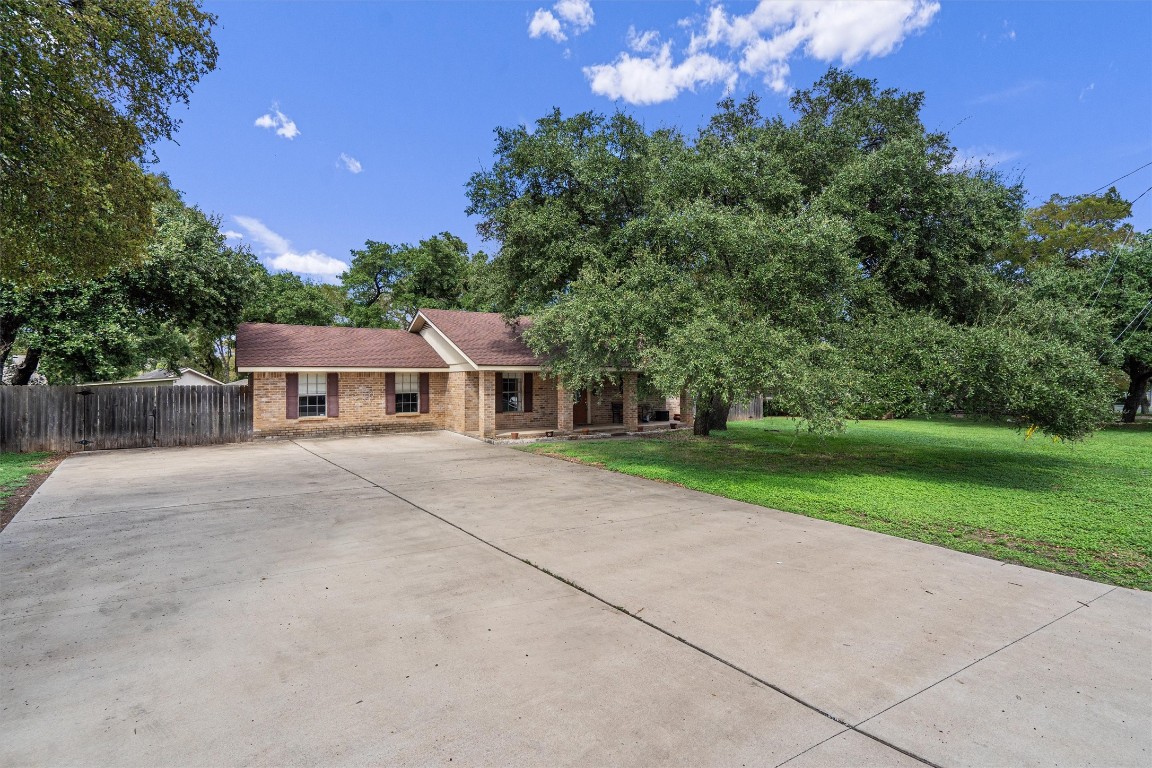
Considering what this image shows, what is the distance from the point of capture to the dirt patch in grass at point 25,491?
7.25 metres

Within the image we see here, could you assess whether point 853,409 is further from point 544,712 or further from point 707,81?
point 707,81

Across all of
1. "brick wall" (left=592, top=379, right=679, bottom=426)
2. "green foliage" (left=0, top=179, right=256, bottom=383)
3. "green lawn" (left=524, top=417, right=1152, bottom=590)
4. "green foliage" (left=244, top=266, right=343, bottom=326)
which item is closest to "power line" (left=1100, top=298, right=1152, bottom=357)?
"green lawn" (left=524, top=417, right=1152, bottom=590)

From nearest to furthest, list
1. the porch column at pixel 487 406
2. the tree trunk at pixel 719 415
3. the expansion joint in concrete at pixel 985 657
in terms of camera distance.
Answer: the expansion joint in concrete at pixel 985 657
the porch column at pixel 487 406
the tree trunk at pixel 719 415

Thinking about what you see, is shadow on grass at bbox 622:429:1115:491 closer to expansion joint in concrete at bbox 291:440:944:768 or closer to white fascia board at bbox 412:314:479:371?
white fascia board at bbox 412:314:479:371

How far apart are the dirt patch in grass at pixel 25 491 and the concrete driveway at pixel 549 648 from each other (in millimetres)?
858

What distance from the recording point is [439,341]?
18391 mm

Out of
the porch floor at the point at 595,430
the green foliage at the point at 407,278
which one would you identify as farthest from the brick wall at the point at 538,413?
the green foliage at the point at 407,278

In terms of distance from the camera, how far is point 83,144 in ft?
20.2

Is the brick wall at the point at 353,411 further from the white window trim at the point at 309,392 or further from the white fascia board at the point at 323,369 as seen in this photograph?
the white fascia board at the point at 323,369

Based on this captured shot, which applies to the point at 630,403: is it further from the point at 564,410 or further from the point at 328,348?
the point at 328,348

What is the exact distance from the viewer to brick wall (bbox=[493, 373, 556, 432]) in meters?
17.6

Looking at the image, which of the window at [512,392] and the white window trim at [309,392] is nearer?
the white window trim at [309,392]

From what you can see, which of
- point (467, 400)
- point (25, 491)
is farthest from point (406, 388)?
point (25, 491)

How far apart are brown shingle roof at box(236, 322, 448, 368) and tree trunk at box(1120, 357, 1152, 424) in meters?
26.7
